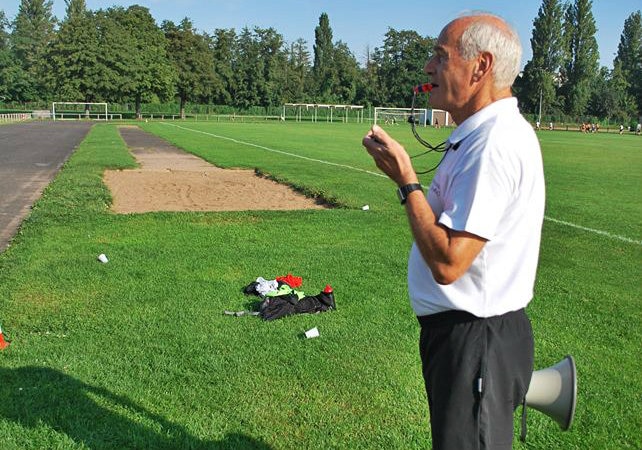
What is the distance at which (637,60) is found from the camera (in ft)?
376

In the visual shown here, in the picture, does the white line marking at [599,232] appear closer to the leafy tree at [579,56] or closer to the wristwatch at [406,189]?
the wristwatch at [406,189]

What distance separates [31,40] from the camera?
10950cm

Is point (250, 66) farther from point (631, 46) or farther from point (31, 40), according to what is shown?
point (631, 46)

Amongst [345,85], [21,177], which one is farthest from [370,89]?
[21,177]

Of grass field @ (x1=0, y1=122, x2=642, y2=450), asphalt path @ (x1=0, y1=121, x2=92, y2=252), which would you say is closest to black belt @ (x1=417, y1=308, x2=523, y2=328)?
grass field @ (x1=0, y1=122, x2=642, y2=450)

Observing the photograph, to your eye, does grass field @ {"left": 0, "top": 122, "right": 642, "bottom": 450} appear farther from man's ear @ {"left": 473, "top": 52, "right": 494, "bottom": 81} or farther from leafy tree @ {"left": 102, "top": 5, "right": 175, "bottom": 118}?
leafy tree @ {"left": 102, "top": 5, "right": 175, "bottom": 118}

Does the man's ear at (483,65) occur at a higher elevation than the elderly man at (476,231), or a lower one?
higher

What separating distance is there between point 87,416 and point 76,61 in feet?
257

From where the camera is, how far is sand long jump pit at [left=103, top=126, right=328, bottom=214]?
1140 centimetres

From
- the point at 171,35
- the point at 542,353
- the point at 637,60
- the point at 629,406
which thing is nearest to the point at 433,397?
the point at 629,406

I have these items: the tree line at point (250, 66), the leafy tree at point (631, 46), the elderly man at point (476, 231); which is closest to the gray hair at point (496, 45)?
the elderly man at point (476, 231)

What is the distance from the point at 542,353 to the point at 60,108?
3276 inches

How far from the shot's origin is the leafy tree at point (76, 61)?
7319 cm

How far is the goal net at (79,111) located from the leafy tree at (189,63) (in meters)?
11.0
